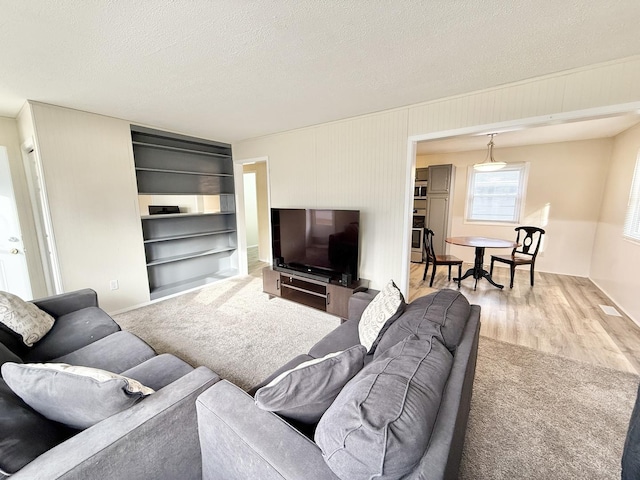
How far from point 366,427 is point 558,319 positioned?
3.57 meters

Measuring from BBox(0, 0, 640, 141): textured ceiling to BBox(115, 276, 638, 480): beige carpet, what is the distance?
95.0 inches

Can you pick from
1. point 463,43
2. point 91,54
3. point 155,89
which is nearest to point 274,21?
point 463,43

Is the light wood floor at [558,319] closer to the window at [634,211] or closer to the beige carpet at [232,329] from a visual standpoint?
the window at [634,211]

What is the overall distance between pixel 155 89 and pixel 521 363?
160 inches

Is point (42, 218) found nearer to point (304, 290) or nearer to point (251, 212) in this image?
point (304, 290)

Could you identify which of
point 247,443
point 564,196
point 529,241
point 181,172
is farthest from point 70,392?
point 564,196

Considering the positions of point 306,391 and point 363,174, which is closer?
point 306,391

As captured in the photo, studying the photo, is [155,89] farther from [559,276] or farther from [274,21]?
[559,276]

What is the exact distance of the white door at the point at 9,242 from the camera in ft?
9.90

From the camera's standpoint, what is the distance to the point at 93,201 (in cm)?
313

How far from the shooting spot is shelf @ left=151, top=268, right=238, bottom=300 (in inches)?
153

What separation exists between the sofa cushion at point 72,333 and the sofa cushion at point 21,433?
2.82ft

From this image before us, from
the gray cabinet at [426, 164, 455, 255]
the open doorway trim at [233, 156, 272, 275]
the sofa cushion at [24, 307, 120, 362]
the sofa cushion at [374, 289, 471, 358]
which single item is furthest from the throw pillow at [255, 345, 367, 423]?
the gray cabinet at [426, 164, 455, 255]

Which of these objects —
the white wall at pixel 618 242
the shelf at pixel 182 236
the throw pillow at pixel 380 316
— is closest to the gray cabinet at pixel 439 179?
the white wall at pixel 618 242
